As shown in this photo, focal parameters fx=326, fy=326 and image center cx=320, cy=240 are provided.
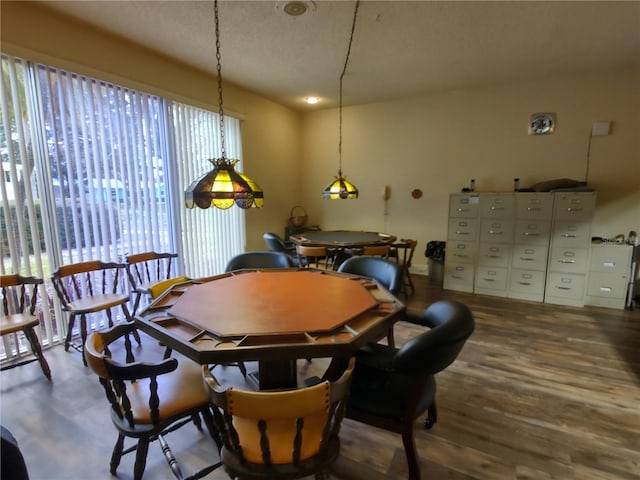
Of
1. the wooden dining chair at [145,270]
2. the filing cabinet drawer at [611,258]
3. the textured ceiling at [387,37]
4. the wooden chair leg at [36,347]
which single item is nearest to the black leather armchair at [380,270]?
the wooden dining chair at [145,270]

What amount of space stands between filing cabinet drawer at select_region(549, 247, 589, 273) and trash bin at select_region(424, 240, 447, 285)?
1.36 metres

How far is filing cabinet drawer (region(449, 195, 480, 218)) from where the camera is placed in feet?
14.6

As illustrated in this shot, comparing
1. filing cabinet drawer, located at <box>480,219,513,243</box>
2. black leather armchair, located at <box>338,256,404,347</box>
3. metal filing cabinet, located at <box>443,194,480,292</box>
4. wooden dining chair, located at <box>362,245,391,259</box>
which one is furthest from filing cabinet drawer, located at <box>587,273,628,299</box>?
black leather armchair, located at <box>338,256,404,347</box>

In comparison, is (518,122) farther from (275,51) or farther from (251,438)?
(251,438)

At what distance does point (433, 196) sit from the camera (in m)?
5.26

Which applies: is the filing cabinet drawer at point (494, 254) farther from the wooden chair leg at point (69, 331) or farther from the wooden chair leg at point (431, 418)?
the wooden chair leg at point (69, 331)

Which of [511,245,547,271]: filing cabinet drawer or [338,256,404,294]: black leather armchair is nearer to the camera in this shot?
[338,256,404,294]: black leather armchair

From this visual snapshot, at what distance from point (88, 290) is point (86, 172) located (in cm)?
110

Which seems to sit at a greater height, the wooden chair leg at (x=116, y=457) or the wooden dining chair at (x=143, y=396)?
the wooden dining chair at (x=143, y=396)

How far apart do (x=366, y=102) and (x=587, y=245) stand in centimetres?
372

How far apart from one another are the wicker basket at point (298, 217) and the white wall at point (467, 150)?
173mm

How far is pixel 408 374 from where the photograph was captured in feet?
4.52

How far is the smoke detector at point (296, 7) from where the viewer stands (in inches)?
98.7

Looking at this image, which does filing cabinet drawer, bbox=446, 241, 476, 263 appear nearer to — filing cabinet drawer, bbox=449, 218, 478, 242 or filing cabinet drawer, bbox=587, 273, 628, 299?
filing cabinet drawer, bbox=449, 218, 478, 242
